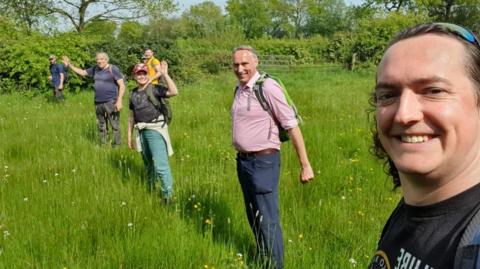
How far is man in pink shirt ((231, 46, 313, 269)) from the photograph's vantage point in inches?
156

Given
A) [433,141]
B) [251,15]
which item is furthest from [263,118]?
[251,15]

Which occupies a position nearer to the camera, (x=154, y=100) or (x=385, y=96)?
(x=385, y=96)

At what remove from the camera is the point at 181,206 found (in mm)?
5062

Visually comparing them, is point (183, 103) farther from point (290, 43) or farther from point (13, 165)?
point (290, 43)

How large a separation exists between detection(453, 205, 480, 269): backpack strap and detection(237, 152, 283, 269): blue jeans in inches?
112

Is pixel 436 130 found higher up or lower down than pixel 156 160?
higher up

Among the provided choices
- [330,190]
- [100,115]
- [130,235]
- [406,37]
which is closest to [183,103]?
[100,115]

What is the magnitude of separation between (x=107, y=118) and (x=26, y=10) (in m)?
26.6

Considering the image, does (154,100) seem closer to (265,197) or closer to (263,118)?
(263,118)

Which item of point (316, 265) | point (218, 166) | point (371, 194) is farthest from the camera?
point (218, 166)

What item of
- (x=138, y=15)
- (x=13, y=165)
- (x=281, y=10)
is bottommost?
(x=13, y=165)

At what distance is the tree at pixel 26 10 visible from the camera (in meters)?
30.8

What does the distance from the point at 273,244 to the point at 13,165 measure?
185 inches

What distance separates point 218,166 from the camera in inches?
261
